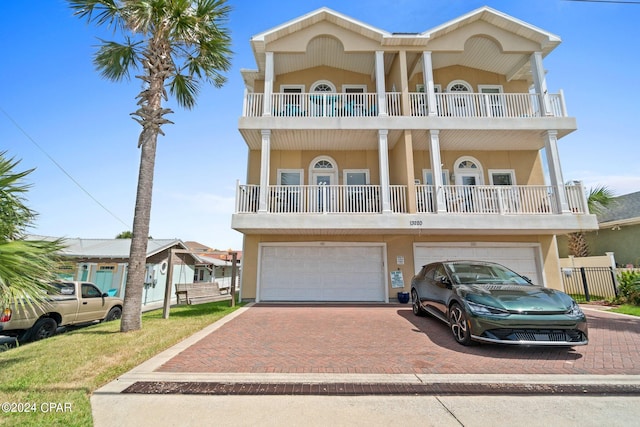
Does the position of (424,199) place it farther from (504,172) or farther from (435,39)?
(435,39)

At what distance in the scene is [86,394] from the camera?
3396 millimetres

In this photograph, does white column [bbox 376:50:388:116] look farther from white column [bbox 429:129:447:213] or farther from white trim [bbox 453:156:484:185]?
white trim [bbox 453:156:484:185]

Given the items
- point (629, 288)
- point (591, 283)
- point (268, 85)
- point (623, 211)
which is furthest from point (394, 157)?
point (623, 211)

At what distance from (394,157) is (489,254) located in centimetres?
549

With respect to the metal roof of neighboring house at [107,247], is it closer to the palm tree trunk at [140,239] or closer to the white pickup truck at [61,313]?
the white pickup truck at [61,313]

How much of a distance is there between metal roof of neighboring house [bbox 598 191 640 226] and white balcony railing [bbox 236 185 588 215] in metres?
7.16

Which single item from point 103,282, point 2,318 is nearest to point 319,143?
point 2,318

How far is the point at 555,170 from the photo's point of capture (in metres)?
10.1

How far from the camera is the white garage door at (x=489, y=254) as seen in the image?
37.2ft

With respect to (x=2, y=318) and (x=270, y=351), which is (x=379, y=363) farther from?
(x=2, y=318)

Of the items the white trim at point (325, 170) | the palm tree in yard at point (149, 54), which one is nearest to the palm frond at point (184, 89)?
the palm tree in yard at point (149, 54)

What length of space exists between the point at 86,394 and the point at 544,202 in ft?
44.1

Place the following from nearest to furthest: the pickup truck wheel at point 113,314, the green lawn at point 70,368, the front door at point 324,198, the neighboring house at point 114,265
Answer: the green lawn at point 70,368
the front door at point 324,198
the pickup truck wheel at point 113,314
the neighboring house at point 114,265

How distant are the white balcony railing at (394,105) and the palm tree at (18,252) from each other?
25.8ft
